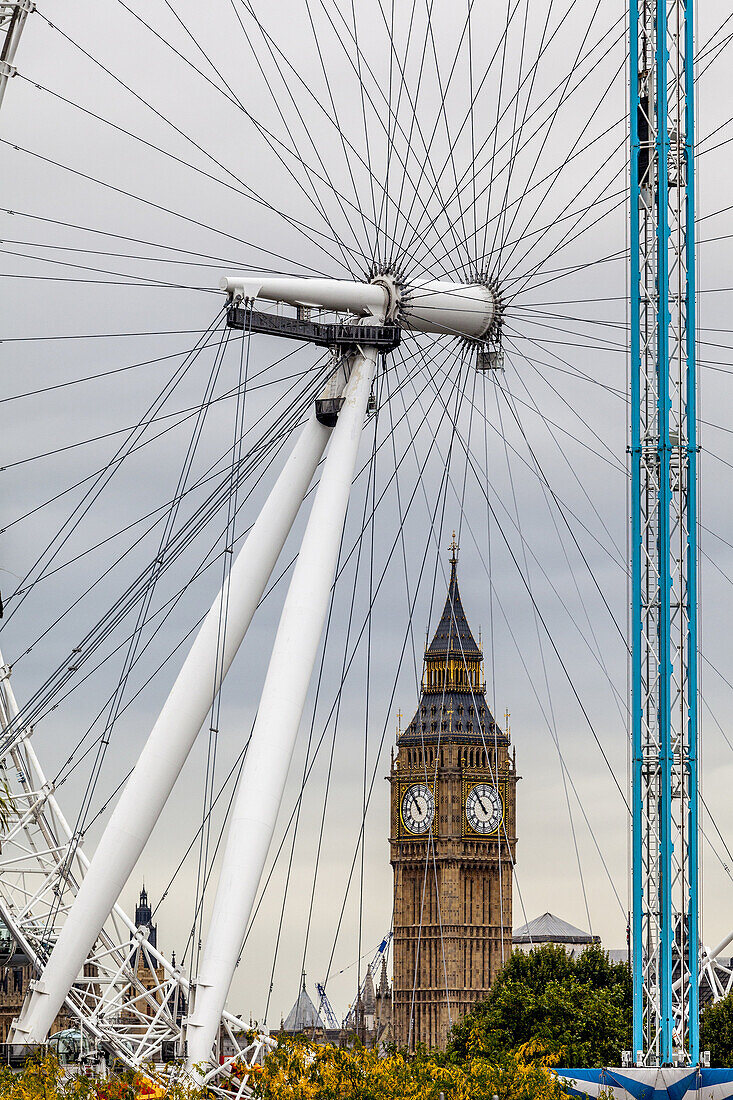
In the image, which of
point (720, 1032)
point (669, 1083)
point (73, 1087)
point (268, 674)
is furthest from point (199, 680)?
point (720, 1032)

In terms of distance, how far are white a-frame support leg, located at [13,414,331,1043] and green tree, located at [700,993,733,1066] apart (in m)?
45.2

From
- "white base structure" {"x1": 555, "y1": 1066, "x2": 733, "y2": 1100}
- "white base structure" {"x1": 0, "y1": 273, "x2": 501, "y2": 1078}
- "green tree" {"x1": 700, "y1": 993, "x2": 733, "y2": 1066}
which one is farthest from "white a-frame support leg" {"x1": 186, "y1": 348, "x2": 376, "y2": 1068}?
"green tree" {"x1": 700, "y1": 993, "x2": 733, "y2": 1066}

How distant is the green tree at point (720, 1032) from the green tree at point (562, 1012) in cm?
386

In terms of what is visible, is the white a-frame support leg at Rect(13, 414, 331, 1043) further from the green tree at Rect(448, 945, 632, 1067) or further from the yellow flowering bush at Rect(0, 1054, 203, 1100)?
the green tree at Rect(448, 945, 632, 1067)

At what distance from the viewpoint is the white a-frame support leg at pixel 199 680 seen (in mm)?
44156

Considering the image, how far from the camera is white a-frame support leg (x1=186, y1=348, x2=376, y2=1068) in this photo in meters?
39.3

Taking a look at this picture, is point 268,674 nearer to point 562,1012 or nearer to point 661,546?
point 661,546

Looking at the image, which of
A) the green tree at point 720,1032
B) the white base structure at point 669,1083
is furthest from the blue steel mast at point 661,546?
the green tree at point 720,1032

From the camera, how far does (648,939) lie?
42.8 metres

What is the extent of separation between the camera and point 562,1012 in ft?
301

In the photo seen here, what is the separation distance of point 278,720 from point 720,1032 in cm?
4901

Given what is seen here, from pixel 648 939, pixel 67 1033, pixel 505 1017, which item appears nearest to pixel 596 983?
pixel 505 1017

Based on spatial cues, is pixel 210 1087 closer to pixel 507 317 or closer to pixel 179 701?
pixel 179 701

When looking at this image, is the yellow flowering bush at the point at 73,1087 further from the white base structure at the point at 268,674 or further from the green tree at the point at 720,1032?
the green tree at the point at 720,1032
